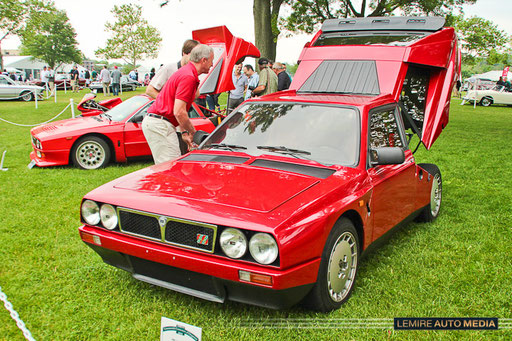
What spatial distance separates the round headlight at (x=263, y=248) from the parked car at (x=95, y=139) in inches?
224

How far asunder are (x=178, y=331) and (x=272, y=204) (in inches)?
38.1

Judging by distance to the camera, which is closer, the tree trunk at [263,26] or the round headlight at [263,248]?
the round headlight at [263,248]

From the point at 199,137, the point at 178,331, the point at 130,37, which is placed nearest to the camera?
the point at 178,331

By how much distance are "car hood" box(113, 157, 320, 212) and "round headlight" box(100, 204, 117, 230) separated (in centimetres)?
21

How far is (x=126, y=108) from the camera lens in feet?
27.2

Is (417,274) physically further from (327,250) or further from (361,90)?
(361,90)

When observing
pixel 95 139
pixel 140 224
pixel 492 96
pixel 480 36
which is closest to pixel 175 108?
pixel 140 224

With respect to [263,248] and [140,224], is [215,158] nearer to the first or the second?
[140,224]

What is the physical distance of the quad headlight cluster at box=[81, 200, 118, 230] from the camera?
3.21 m

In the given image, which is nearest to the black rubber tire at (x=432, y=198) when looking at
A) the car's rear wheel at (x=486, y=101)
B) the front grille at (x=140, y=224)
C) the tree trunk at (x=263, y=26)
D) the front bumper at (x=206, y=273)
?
the front bumper at (x=206, y=273)

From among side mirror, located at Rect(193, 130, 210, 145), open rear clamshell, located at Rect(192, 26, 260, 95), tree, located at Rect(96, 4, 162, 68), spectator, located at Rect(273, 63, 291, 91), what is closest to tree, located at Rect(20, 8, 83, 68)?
tree, located at Rect(96, 4, 162, 68)

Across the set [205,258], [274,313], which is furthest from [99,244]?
[274,313]

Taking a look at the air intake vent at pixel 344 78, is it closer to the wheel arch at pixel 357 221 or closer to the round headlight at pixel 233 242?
the wheel arch at pixel 357 221

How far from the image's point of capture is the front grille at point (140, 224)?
2.99 metres
